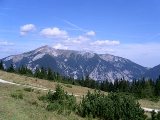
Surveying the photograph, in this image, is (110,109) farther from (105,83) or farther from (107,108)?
(105,83)

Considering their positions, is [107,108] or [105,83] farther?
[105,83]

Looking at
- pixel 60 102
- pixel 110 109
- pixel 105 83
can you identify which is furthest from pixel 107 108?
pixel 105 83

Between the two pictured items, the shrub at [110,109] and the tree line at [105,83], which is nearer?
the shrub at [110,109]

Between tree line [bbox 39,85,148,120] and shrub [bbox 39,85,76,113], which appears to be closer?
shrub [bbox 39,85,76,113]

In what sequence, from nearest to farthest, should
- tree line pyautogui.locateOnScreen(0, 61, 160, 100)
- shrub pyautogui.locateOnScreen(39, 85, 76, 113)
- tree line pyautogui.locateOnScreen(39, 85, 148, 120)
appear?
shrub pyautogui.locateOnScreen(39, 85, 76, 113), tree line pyautogui.locateOnScreen(39, 85, 148, 120), tree line pyautogui.locateOnScreen(0, 61, 160, 100)

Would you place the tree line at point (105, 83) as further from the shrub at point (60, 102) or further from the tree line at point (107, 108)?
the tree line at point (107, 108)

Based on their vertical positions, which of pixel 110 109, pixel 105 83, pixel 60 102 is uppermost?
pixel 105 83

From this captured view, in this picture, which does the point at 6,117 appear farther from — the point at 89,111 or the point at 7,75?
the point at 7,75

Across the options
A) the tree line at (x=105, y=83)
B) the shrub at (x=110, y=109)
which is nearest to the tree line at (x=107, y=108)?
the shrub at (x=110, y=109)

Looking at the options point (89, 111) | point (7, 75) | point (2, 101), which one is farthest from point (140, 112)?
point (7, 75)

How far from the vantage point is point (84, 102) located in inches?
984

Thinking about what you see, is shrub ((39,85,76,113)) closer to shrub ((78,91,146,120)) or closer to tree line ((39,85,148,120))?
tree line ((39,85,148,120))

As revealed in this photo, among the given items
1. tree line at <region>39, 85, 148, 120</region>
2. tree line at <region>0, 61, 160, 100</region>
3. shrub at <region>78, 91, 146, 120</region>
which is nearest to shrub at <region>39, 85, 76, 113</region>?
tree line at <region>39, 85, 148, 120</region>

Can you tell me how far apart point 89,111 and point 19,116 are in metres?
7.22
